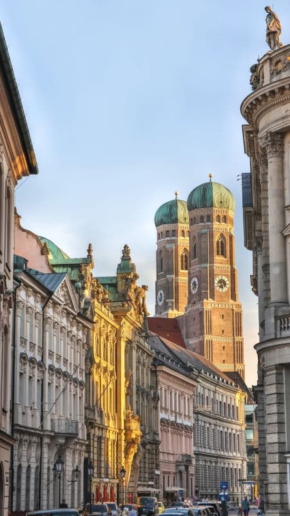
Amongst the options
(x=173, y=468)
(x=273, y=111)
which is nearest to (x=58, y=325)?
(x=273, y=111)

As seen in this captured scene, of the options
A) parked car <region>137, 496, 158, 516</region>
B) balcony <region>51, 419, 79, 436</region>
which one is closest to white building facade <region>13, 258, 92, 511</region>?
balcony <region>51, 419, 79, 436</region>

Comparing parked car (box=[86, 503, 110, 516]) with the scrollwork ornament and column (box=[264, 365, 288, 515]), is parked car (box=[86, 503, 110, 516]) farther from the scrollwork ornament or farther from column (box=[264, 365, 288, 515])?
the scrollwork ornament

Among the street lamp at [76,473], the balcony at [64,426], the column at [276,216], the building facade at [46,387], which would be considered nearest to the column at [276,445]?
the column at [276,216]

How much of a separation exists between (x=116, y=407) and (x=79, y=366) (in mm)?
15990

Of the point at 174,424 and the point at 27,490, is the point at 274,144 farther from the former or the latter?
the point at 174,424

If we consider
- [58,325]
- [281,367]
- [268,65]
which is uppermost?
[268,65]

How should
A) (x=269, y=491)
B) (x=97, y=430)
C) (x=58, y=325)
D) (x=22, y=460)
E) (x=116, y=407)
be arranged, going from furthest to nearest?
(x=116, y=407)
(x=97, y=430)
(x=58, y=325)
(x=22, y=460)
(x=269, y=491)

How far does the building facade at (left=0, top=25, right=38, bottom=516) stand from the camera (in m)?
32.3

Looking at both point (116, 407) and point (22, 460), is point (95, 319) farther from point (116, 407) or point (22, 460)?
point (22, 460)

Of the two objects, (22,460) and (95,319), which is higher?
(95,319)

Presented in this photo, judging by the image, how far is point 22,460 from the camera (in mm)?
59781

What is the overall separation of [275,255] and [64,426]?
30716 millimetres

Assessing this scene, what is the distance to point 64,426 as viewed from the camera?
68.2 meters

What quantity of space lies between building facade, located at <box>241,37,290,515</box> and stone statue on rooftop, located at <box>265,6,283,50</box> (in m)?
0.97
